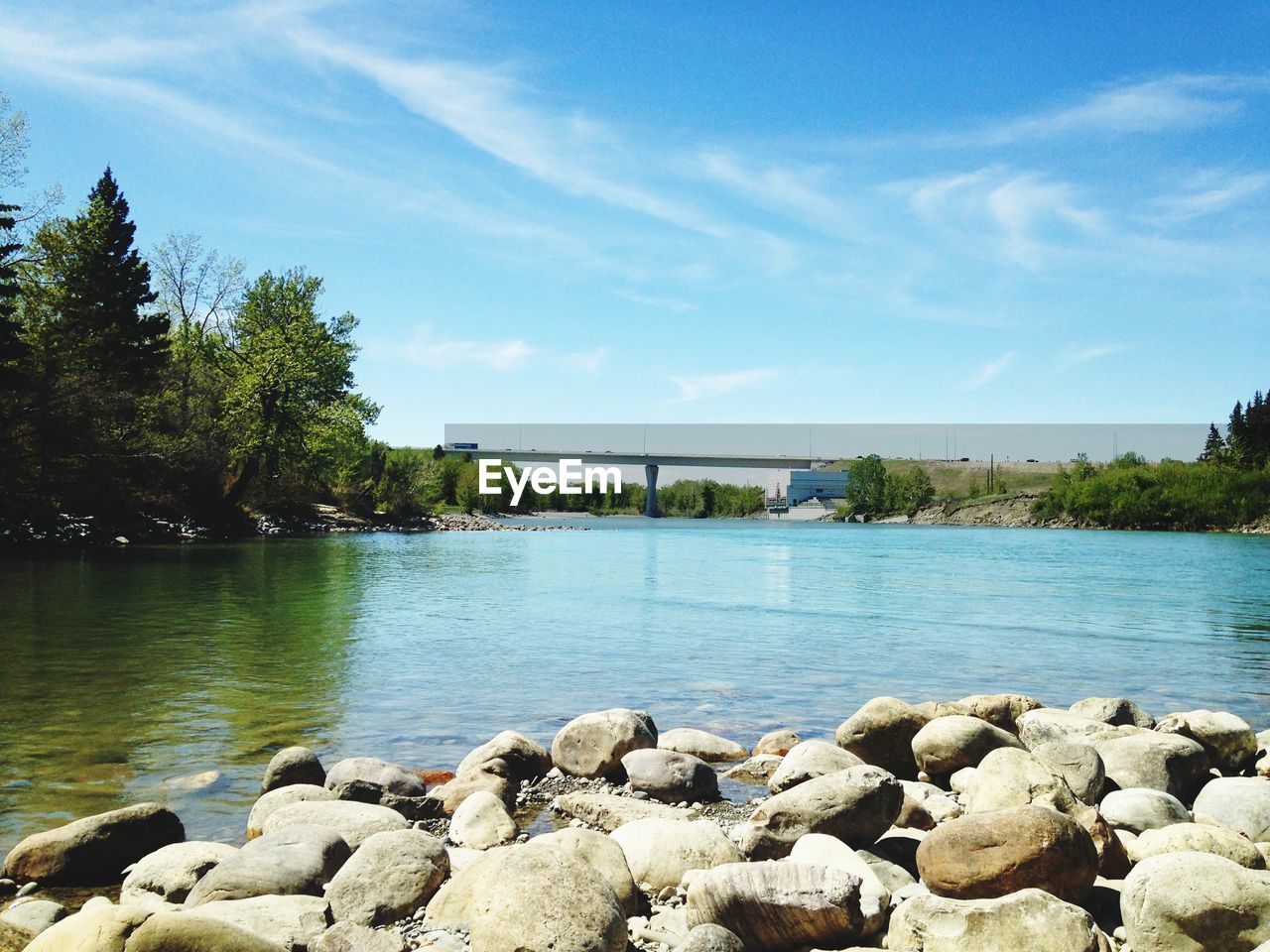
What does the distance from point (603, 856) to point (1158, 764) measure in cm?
481

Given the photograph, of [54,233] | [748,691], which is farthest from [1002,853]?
[54,233]

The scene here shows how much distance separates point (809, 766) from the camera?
25.1 ft

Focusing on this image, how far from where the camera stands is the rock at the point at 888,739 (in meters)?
8.84

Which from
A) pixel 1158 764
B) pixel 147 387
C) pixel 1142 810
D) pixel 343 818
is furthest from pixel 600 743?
pixel 147 387

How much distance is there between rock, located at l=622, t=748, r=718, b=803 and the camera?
813cm

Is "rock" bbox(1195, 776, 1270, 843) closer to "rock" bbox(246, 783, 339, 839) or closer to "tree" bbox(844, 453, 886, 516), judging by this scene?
"rock" bbox(246, 783, 339, 839)

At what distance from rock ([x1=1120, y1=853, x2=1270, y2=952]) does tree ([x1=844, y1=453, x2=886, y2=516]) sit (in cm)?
16942

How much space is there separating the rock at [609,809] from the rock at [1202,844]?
309 cm

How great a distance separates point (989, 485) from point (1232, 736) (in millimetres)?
173260

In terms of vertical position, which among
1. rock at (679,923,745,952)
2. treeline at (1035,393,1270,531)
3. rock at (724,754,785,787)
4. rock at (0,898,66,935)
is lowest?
rock at (724,754,785,787)

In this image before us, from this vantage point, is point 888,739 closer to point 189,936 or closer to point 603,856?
point 603,856

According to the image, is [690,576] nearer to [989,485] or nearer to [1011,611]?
[1011,611]

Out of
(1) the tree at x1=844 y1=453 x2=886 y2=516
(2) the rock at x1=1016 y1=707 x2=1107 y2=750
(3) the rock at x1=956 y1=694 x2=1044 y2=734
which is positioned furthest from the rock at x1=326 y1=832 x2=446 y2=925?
(1) the tree at x1=844 y1=453 x2=886 y2=516

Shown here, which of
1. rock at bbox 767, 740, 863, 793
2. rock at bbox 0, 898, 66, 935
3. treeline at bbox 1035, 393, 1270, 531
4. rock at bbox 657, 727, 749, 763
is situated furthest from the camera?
treeline at bbox 1035, 393, 1270, 531
